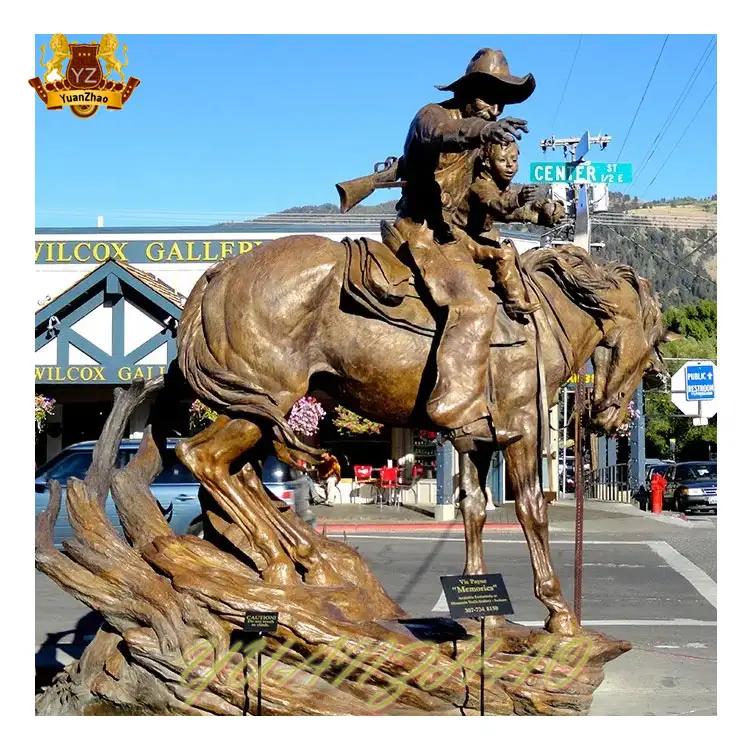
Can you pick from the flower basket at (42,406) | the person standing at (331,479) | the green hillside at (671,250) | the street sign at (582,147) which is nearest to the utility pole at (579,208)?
the street sign at (582,147)

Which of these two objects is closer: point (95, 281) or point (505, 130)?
point (505, 130)

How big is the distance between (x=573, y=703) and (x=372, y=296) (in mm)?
2723

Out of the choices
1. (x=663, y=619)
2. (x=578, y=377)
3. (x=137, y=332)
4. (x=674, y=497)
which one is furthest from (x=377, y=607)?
(x=674, y=497)

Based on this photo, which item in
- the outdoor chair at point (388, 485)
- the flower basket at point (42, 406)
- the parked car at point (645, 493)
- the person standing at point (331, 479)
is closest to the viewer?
the flower basket at point (42, 406)

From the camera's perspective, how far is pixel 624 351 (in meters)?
7.17

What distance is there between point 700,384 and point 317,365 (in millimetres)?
15951

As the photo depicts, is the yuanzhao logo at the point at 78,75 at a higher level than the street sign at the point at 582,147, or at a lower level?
lower

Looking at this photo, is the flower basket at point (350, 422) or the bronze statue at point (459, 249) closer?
the bronze statue at point (459, 249)

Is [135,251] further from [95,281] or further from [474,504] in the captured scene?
[474,504]

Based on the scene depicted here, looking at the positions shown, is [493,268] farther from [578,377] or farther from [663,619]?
[663,619]

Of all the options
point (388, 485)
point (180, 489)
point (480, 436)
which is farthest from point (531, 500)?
point (388, 485)

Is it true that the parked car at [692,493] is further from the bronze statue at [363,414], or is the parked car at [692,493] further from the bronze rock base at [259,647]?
the bronze rock base at [259,647]

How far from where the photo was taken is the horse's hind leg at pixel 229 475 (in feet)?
21.8

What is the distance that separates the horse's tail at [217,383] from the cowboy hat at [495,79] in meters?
1.96
